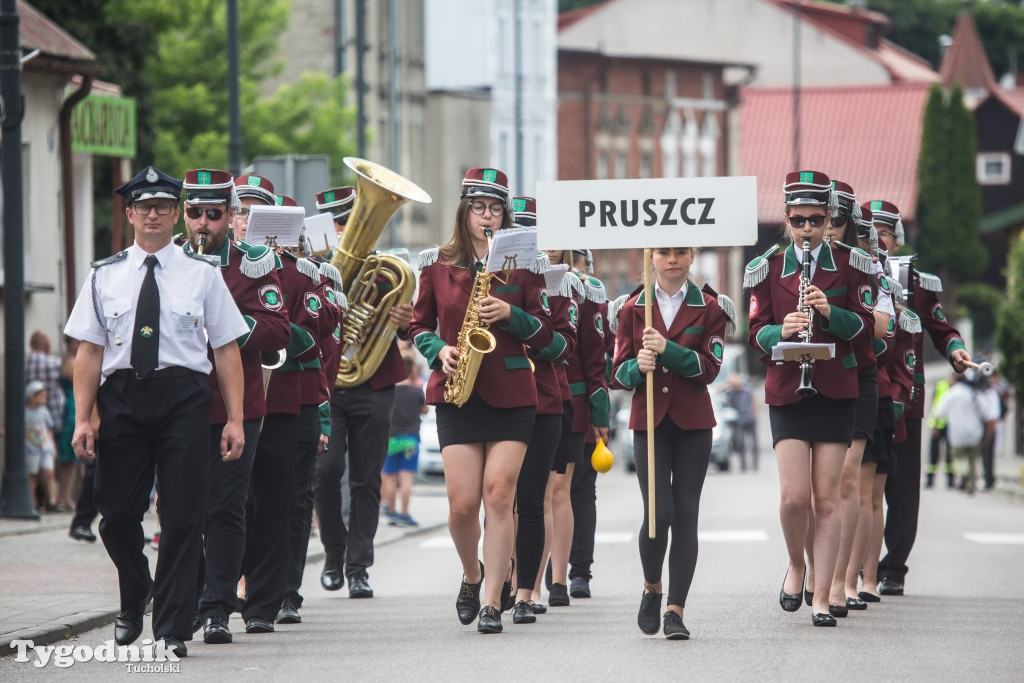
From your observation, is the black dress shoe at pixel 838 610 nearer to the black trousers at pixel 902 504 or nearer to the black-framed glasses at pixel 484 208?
the black trousers at pixel 902 504

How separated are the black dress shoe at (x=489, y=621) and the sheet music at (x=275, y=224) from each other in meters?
2.24

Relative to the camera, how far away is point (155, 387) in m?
9.37

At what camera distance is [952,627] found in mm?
11016

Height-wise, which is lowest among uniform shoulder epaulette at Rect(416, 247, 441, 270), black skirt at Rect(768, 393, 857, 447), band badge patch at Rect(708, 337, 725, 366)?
black skirt at Rect(768, 393, 857, 447)

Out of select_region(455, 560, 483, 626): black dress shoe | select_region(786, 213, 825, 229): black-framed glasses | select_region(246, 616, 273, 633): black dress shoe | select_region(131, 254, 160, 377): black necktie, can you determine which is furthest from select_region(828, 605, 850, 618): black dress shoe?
select_region(131, 254, 160, 377): black necktie

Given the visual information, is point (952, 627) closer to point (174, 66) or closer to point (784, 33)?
point (174, 66)

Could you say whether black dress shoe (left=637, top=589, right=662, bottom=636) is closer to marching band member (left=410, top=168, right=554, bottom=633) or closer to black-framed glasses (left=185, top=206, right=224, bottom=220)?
marching band member (left=410, top=168, right=554, bottom=633)

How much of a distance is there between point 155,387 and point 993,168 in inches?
3554

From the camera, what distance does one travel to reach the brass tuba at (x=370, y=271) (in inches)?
496

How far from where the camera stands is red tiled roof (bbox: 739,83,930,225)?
8688cm

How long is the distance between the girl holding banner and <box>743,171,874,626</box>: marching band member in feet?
1.16

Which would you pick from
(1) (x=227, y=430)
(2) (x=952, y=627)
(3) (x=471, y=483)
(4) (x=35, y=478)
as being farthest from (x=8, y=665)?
(4) (x=35, y=478)

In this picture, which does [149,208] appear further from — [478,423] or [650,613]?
[650,613]

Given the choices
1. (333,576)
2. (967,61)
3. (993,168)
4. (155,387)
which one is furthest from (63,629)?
(967,61)
